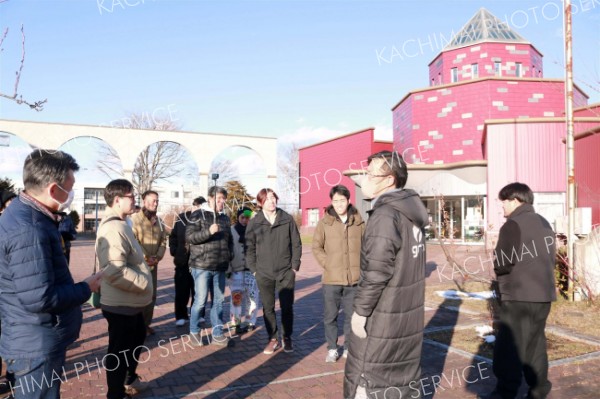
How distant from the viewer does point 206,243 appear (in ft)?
19.5

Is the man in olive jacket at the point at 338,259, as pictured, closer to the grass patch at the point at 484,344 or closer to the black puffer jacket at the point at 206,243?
the black puffer jacket at the point at 206,243

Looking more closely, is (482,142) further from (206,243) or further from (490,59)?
(206,243)

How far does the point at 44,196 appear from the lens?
2.54 meters

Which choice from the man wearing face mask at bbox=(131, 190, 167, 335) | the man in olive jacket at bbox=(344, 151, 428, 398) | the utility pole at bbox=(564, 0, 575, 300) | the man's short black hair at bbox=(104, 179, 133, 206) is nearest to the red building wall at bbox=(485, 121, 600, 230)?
the utility pole at bbox=(564, 0, 575, 300)

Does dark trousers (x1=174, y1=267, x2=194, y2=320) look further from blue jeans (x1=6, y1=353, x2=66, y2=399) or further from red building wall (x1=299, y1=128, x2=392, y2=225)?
red building wall (x1=299, y1=128, x2=392, y2=225)

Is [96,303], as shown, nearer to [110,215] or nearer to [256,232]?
[110,215]

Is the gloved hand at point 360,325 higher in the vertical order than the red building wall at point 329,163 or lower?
lower

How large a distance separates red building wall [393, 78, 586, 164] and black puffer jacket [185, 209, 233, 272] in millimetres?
20488

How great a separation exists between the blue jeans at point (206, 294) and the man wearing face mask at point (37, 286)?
332 cm

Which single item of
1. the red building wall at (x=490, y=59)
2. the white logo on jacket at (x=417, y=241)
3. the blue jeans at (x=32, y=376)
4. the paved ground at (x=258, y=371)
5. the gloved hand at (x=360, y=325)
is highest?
Result: the red building wall at (x=490, y=59)

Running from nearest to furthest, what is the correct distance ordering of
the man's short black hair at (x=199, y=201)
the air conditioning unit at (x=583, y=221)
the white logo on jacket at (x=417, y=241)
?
1. the white logo on jacket at (x=417, y=241)
2. the man's short black hair at (x=199, y=201)
3. the air conditioning unit at (x=583, y=221)

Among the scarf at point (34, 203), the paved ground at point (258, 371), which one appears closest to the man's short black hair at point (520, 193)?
the paved ground at point (258, 371)

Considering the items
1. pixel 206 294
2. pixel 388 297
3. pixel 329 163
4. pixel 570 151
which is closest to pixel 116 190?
pixel 206 294

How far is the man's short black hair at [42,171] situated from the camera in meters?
2.53
